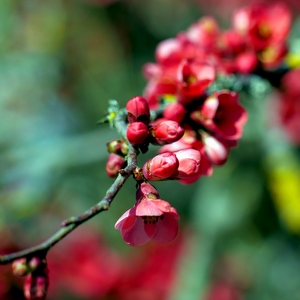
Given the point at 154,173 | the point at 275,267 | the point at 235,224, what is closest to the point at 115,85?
the point at 235,224

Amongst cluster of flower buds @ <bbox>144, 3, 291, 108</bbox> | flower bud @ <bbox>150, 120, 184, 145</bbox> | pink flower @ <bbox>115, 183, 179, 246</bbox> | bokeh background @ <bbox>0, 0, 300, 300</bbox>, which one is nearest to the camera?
pink flower @ <bbox>115, 183, 179, 246</bbox>

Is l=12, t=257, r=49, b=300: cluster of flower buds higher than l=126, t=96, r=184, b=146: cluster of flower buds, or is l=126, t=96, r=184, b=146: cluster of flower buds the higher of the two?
l=126, t=96, r=184, b=146: cluster of flower buds

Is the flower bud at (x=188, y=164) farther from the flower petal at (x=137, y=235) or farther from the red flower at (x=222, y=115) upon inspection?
the red flower at (x=222, y=115)

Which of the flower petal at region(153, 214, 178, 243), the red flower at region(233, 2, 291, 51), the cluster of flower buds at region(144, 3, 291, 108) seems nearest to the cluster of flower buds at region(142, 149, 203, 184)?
the flower petal at region(153, 214, 178, 243)

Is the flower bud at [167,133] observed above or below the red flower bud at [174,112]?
above

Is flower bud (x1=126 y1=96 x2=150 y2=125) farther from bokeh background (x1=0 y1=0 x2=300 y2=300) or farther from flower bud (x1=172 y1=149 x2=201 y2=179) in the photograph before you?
bokeh background (x1=0 y1=0 x2=300 y2=300)

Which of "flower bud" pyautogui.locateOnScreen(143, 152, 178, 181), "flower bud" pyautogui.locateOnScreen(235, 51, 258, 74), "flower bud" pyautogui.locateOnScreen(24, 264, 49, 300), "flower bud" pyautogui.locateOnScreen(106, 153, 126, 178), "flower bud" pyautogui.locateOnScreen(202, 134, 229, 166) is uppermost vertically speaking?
"flower bud" pyautogui.locateOnScreen(143, 152, 178, 181)

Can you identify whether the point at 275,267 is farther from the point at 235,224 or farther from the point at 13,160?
the point at 13,160

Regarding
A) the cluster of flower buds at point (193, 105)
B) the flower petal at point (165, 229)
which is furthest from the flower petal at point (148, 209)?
the flower petal at point (165, 229)
